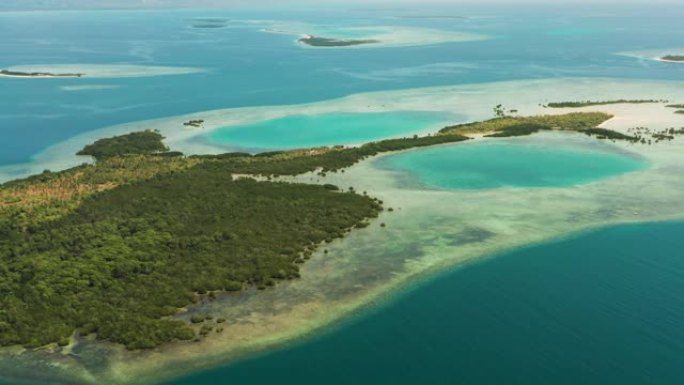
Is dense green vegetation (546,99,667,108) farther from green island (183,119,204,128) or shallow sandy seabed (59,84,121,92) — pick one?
shallow sandy seabed (59,84,121,92)

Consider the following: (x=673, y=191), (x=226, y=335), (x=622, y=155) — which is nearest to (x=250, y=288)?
(x=226, y=335)

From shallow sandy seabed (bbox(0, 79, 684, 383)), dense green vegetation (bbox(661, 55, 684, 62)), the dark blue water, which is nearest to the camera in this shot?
shallow sandy seabed (bbox(0, 79, 684, 383))

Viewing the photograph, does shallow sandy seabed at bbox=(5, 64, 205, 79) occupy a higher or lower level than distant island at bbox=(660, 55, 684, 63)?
higher

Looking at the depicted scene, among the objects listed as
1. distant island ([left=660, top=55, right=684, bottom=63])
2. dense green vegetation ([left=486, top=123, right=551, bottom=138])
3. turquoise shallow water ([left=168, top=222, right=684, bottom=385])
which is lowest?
turquoise shallow water ([left=168, top=222, right=684, bottom=385])

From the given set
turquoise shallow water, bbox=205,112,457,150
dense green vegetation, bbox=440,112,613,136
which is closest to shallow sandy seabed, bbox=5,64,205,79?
turquoise shallow water, bbox=205,112,457,150

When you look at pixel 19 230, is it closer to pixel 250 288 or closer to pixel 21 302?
pixel 21 302

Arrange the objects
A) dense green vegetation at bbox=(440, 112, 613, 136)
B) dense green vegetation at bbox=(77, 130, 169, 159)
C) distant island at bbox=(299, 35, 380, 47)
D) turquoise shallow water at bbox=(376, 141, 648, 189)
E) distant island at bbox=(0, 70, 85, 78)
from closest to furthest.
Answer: turquoise shallow water at bbox=(376, 141, 648, 189) → dense green vegetation at bbox=(77, 130, 169, 159) → dense green vegetation at bbox=(440, 112, 613, 136) → distant island at bbox=(0, 70, 85, 78) → distant island at bbox=(299, 35, 380, 47)
